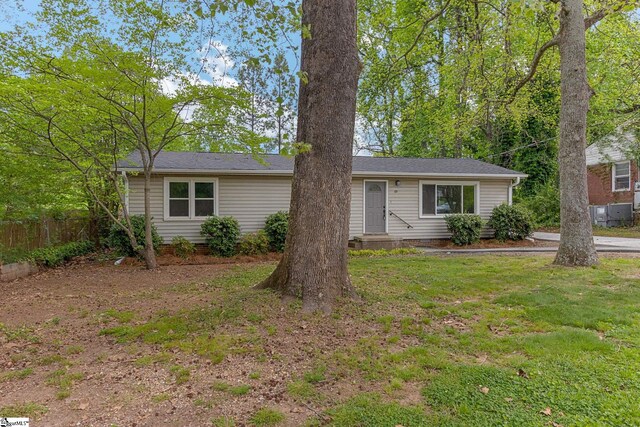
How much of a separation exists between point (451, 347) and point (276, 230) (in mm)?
7468

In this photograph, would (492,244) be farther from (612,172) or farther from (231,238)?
(612,172)

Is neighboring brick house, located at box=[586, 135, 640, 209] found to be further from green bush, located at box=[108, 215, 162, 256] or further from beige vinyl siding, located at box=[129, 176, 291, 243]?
green bush, located at box=[108, 215, 162, 256]

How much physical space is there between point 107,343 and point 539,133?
67.8 ft

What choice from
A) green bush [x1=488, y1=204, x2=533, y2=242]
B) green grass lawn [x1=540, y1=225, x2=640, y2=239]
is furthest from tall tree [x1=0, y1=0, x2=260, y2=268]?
green grass lawn [x1=540, y1=225, x2=640, y2=239]

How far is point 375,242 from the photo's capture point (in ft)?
37.3

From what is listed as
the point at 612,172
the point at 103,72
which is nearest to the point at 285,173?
the point at 103,72

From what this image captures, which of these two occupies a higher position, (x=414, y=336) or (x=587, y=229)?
(x=587, y=229)

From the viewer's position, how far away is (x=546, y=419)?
2.37 m

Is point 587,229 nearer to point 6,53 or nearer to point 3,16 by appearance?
point 6,53

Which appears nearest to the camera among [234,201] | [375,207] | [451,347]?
[451,347]

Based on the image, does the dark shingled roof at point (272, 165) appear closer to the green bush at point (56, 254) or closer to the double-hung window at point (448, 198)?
the double-hung window at point (448, 198)

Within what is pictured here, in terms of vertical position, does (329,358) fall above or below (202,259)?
below

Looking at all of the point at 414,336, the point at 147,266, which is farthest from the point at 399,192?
the point at 414,336

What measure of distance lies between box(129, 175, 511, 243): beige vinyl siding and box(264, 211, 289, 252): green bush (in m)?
0.63
